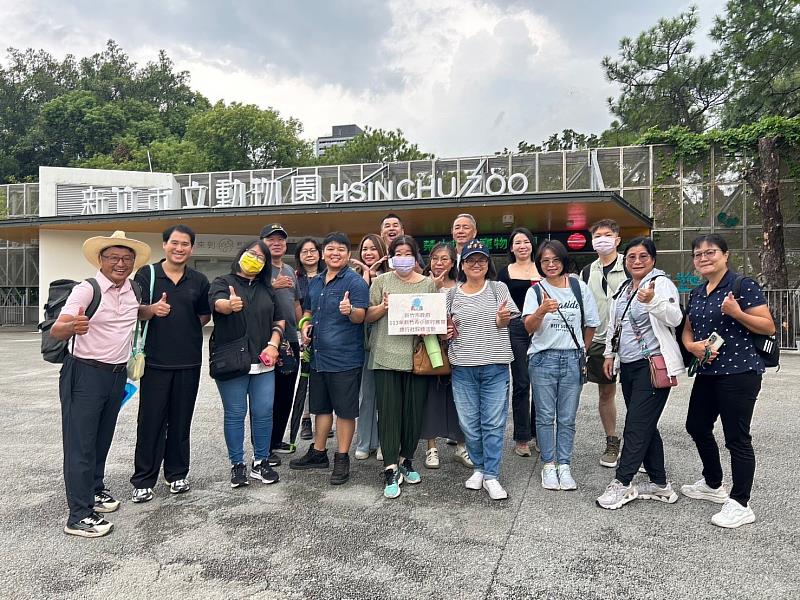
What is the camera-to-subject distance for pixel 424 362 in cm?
405

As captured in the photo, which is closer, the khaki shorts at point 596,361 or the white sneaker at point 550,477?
the white sneaker at point 550,477

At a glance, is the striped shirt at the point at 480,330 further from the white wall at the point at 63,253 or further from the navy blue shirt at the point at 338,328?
Result: the white wall at the point at 63,253

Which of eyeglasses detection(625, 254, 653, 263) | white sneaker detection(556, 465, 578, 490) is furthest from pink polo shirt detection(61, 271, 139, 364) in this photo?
eyeglasses detection(625, 254, 653, 263)

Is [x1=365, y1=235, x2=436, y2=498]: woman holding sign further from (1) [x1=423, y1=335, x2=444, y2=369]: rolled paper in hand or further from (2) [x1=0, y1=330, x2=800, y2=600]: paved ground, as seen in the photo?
(2) [x1=0, y1=330, x2=800, y2=600]: paved ground

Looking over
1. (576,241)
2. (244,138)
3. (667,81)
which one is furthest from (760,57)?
(244,138)

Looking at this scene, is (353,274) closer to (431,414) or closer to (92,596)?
(431,414)

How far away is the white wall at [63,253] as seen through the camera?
1889 centimetres

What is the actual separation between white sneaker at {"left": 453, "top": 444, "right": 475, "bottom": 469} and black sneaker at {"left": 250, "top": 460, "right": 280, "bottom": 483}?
4.97 feet

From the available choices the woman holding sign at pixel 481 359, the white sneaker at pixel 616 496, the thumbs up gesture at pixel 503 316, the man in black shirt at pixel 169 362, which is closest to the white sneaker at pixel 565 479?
the white sneaker at pixel 616 496

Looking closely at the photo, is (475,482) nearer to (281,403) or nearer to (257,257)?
(281,403)

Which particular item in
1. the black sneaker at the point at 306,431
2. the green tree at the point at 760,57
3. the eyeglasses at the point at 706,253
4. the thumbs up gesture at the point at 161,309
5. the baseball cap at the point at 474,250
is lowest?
the black sneaker at the point at 306,431

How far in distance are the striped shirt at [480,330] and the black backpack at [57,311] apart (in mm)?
2349

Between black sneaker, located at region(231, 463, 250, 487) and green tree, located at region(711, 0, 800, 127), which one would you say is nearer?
black sneaker, located at region(231, 463, 250, 487)

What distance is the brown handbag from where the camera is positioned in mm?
4043
